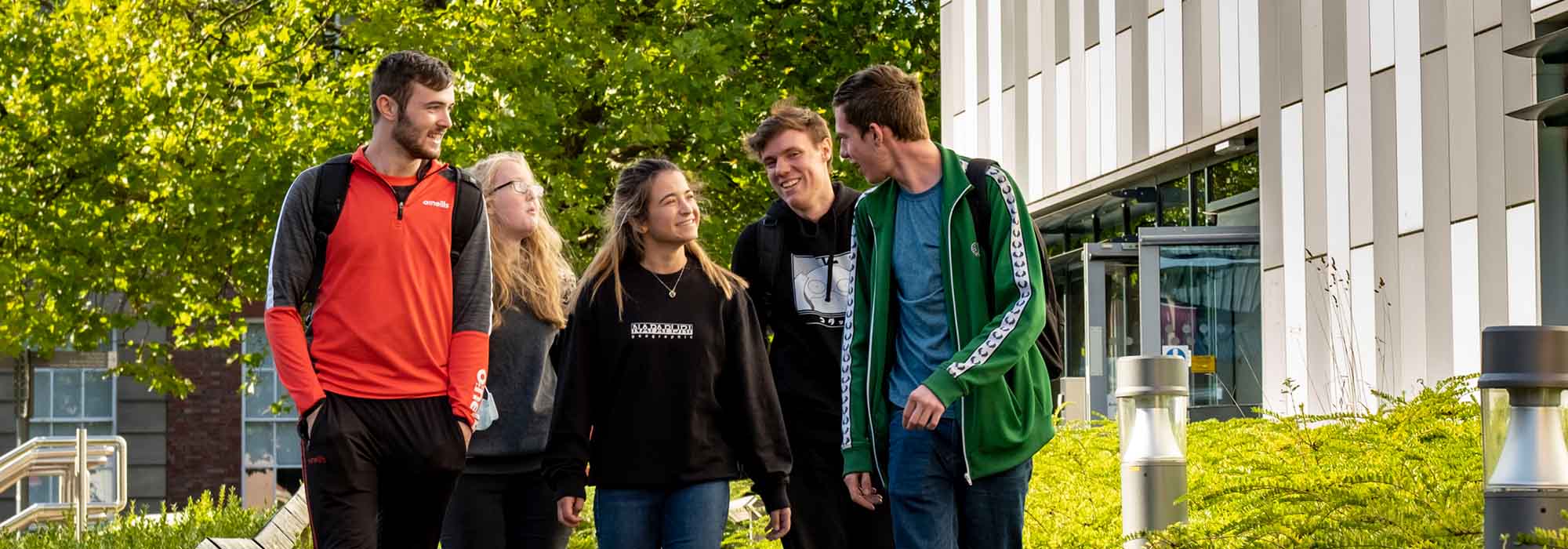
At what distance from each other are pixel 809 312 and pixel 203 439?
38230mm

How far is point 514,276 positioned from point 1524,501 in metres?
3.29

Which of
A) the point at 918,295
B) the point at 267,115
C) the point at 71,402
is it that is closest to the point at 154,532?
the point at 267,115

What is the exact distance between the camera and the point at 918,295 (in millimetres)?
4852

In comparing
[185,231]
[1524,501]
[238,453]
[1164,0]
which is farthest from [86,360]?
[1524,501]

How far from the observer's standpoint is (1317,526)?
208 inches

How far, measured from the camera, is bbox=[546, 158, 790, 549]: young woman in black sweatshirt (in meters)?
5.41

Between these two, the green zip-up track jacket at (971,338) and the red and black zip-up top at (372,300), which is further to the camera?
the red and black zip-up top at (372,300)

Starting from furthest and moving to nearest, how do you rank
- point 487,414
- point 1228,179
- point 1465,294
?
point 1228,179 → point 1465,294 → point 487,414

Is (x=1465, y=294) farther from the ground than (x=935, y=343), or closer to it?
farther from the ground

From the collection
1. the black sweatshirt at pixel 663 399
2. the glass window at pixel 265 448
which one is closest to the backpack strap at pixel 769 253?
the black sweatshirt at pixel 663 399

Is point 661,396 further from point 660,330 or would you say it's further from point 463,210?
point 463,210

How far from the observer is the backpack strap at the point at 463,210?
5.25 metres

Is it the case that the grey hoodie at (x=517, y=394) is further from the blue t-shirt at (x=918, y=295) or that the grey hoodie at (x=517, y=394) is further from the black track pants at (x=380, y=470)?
the blue t-shirt at (x=918, y=295)

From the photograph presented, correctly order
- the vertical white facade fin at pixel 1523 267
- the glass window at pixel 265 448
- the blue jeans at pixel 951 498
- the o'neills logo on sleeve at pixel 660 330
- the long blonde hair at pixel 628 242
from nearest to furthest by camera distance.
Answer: the blue jeans at pixel 951 498
the o'neills logo on sleeve at pixel 660 330
the long blonde hair at pixel 628 242
the vertical white facade fin at pixel 1523 267
the glass window at pixel 265 448
